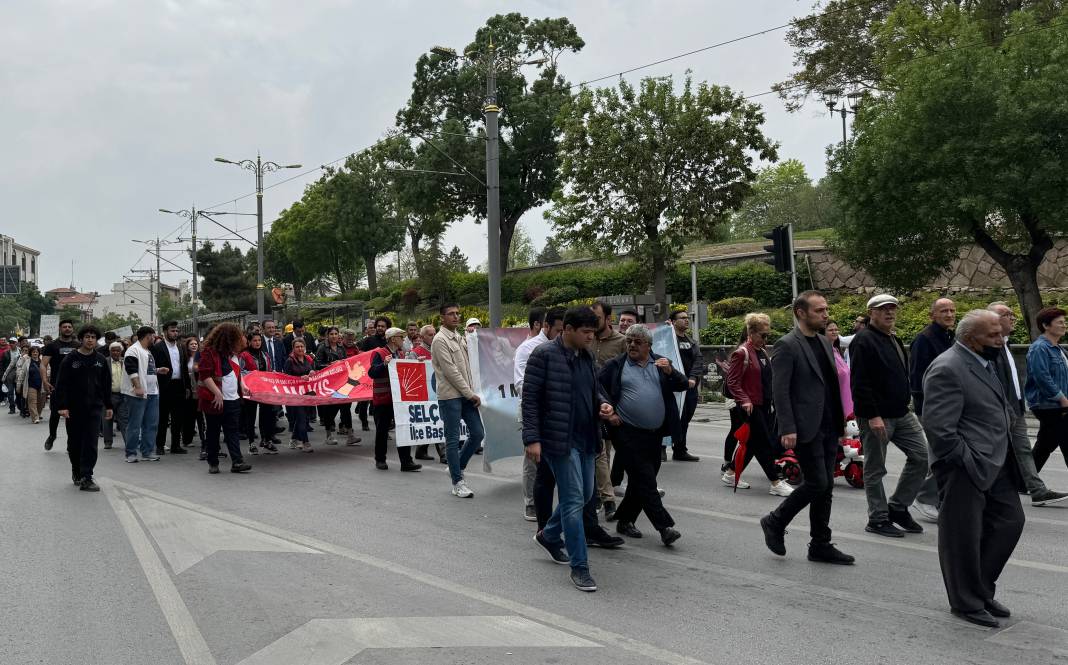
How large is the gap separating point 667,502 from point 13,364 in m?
19.5

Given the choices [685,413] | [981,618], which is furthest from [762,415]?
[981,618]

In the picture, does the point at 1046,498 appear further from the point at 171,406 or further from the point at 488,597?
the point at 171,406

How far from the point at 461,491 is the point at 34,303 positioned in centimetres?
11161

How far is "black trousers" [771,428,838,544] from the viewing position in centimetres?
602

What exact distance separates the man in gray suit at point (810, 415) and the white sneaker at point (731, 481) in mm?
2898

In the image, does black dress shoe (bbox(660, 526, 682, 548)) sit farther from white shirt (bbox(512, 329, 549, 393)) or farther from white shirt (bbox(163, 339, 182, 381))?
white shirt (bbox(163, 339, 182, 381))

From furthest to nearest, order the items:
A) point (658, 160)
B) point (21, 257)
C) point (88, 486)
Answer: point (21, 257) < point (658, 160) < point (88, 486)

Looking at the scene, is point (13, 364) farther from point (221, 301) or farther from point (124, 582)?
point (221, 301)

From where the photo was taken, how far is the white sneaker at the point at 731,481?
9.22 metres

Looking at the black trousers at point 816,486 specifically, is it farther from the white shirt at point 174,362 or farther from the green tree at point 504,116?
the green tree at point 504,116

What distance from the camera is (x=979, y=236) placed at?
22.0 m

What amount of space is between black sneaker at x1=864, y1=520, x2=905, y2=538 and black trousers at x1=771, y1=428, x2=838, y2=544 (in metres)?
1.00

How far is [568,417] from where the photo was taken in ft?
19.3

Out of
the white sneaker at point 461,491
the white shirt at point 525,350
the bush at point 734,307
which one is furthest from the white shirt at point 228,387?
the bush at point 734,307
